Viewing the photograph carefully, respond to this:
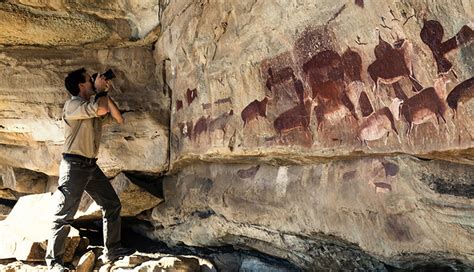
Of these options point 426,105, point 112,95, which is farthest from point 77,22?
point 426,105

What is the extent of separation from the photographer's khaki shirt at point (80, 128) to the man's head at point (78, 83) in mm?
156

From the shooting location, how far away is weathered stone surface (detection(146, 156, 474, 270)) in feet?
8.50

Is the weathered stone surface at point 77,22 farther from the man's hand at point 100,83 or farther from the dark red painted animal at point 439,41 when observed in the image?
the dark red painted animal at point 439,41

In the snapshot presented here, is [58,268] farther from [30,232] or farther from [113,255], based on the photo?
[30,232]

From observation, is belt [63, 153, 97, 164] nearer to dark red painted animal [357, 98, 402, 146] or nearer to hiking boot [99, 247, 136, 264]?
hiking boot [99, 247, 136, 264]

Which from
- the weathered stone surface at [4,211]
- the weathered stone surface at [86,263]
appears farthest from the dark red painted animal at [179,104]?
the weathered stone surface at [4,211]

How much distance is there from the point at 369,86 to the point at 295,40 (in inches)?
28.2

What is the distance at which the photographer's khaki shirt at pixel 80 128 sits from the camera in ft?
12.8

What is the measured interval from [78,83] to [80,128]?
16.5 inches

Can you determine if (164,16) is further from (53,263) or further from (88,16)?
(53,263)

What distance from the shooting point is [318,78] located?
304cm

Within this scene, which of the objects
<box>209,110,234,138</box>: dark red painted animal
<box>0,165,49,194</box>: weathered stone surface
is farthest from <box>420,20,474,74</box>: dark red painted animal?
<box>0,165,49,194</box>: weathered stone surface

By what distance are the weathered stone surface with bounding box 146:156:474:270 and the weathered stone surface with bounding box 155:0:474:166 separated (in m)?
0.19

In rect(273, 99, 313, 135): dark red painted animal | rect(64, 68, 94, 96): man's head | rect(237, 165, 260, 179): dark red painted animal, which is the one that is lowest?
rect(237, 165, 260, 179): dark red painted animal
